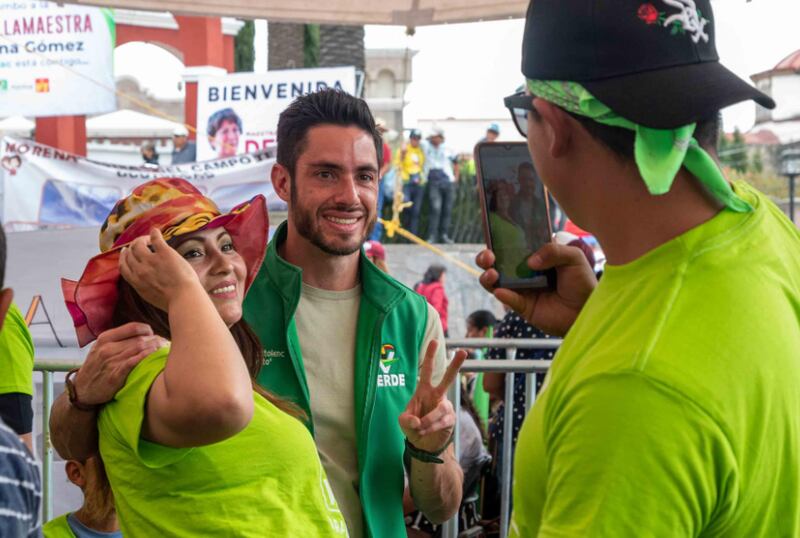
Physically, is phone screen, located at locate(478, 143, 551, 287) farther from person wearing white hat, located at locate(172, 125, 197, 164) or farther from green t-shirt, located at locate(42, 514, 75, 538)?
person wearing white hat, located at locate(172, 125, 197, 164)

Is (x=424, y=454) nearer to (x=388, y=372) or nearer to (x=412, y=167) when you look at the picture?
(x=388, y=372)

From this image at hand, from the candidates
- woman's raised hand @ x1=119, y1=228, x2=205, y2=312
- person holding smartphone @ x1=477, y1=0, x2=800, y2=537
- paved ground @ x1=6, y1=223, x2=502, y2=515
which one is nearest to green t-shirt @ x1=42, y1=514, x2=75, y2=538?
woman's raised hand @ x1=119, y1=228, x2=205, y2=312

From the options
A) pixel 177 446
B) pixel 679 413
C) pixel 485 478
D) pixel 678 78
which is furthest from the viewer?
pixel 485 478

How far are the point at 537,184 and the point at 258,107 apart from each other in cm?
921

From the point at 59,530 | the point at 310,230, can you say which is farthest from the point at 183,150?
the point at 310,230

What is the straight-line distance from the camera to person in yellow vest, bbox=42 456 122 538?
3.42m

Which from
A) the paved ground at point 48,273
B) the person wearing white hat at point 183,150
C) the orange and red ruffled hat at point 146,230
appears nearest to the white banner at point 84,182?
the paved ground at point 48,273

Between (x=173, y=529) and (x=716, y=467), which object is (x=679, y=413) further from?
(x=173, y=529)

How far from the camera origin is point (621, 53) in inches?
58.6

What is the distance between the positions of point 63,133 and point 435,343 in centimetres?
1747

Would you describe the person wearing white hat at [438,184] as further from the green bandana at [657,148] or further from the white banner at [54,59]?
the green bandana at [657,148]

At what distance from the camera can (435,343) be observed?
9.25ft

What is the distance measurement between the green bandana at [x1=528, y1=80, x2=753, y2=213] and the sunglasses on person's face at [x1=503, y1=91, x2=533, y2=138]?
0.12 feet

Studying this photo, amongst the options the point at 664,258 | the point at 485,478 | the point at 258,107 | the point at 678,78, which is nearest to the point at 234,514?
the point at 664,258
